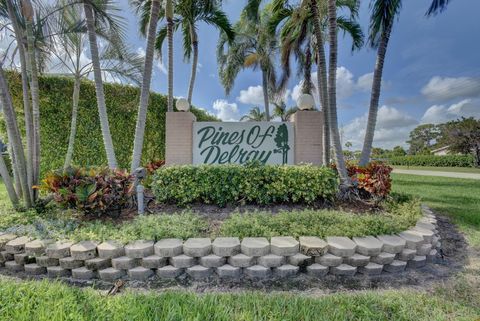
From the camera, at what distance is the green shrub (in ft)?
14.3

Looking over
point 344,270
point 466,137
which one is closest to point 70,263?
point 344,270

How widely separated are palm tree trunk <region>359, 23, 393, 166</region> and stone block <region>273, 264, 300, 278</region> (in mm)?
4300

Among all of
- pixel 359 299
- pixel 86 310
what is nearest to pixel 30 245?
pixel 86 310

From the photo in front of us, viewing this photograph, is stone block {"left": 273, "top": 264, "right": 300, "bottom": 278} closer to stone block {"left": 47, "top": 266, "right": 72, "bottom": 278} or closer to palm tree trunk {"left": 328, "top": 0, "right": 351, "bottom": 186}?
stone block {"left": 47, "top": 266, "right": 72, "bottom": 278}

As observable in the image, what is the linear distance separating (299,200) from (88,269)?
3.49 metres

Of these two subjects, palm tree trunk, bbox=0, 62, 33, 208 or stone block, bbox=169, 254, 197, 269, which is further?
palm tree trunk, bbox=0, 62, 33, 208

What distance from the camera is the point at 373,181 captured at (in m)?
4.59

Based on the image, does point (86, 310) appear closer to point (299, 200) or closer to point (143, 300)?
point (143, 300)

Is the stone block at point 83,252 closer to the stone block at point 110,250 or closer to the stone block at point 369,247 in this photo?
the stone block at point 110,250

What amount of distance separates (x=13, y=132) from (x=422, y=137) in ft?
222

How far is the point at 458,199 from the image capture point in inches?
255

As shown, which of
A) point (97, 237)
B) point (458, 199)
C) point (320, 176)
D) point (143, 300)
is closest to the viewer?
point (143, 300)

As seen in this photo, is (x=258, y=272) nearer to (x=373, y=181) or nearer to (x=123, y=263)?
(x=123, y=263)

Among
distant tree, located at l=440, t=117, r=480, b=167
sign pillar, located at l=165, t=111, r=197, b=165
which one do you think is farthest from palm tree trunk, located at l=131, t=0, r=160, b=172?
distant tree, located at l=440, t=117, r=480, b=167
